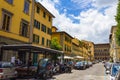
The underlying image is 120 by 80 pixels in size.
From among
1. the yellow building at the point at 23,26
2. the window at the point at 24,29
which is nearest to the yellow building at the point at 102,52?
the yellow building at the point at 23,26

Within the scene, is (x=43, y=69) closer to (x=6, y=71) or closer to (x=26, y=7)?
(x=6, y=71)

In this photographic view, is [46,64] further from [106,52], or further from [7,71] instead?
[106,52]

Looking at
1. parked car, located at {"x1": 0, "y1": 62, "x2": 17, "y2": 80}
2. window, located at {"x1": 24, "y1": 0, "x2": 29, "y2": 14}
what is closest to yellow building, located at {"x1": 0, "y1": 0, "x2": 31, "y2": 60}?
window, located at {"x1": 24, "y1": 0, "x2": 29, "y2": 14}

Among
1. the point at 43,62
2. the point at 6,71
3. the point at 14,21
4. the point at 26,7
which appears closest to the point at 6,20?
the point at 14,21

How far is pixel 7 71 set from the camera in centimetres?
1691

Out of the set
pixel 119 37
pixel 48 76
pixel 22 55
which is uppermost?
pixel 119 37

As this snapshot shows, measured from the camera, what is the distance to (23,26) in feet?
104

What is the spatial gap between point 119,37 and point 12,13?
15.7 meters

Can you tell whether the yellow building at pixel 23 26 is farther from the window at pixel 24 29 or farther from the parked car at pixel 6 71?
the parked car at pixel 6 71

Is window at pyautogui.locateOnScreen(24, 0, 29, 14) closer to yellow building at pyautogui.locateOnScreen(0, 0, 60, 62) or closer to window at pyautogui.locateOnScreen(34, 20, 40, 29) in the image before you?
yellow building at pyautogui.locateOnScreen(0, 0, 60, 62)

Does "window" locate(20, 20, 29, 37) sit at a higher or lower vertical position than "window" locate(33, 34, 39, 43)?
higher

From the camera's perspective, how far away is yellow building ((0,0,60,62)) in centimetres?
2564

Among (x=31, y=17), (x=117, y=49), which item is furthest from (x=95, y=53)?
(x=31, y=17)

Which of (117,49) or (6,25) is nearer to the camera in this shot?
(6,25)
